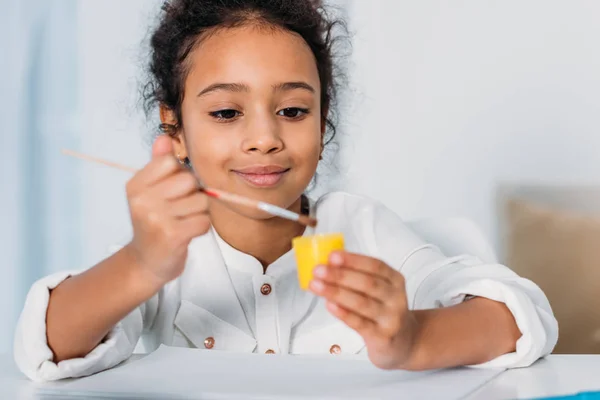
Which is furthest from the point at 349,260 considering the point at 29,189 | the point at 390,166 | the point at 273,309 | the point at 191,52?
the point at 29,189

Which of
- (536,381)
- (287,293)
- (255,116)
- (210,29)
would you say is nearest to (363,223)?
(287,293)

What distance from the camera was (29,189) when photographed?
254cm

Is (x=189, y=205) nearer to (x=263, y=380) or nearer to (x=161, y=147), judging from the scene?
(x=161, y=147)

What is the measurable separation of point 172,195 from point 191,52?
560 millimetres

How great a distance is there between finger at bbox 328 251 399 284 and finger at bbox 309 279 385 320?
0.07 ft

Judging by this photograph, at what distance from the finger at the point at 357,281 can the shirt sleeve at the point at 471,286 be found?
0.24 m

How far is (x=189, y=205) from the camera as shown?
2.68ft

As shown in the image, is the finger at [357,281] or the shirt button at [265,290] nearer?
the finger at [357,281]

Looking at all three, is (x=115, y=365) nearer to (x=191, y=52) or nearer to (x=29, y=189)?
(x=191, y=52)

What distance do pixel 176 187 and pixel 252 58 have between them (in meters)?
0.45

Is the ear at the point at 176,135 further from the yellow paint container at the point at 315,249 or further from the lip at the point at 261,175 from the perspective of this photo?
the yellow paint container at the point at 315,249

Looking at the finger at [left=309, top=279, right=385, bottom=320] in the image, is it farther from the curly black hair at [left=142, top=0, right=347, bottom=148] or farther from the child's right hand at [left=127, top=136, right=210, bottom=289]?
the curly black hair at [left=142, top=0, right=347, bottom=148]

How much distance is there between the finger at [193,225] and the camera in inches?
32.3

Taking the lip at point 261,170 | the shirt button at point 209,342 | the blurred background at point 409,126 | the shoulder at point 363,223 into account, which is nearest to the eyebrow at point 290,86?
the lip at point 261,170
